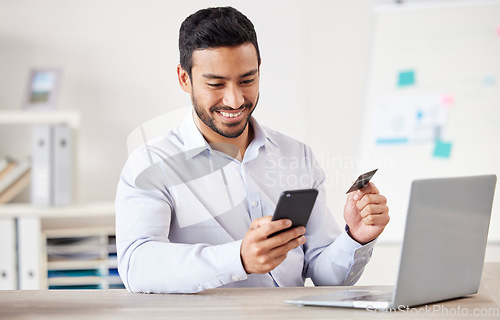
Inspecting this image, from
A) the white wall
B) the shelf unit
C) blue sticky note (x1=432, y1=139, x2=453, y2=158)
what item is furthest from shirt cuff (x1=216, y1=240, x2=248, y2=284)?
blue sticky note (x1=432, y1=139, x2=453, y2=158)

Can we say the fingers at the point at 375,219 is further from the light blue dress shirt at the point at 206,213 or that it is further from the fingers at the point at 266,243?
the fingers at the point at 266,243

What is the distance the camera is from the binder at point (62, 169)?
2.55 metres

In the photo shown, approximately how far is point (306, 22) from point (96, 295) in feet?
6.54

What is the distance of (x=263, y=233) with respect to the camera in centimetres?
111

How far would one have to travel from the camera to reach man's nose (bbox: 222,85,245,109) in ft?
4.87

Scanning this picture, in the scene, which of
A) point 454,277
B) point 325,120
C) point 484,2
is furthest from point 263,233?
point 484,2

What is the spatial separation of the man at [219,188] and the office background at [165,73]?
4.01 ft

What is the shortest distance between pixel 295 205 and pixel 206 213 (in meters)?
0.47

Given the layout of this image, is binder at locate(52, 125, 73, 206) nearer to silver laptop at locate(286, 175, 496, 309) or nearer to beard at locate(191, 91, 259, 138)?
beard at locate(191, 91, 259, 138)

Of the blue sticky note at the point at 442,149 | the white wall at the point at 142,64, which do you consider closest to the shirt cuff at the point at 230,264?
the white wall at the point at 142,64

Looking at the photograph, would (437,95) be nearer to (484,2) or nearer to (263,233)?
(484,2)

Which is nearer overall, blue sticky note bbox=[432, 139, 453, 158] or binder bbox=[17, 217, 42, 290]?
binder bbox=[17, 217, 42, 290]

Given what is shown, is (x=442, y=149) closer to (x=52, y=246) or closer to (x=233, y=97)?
(x=233, y=97)

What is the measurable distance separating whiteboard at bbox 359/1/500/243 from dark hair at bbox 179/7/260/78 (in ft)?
4.71
